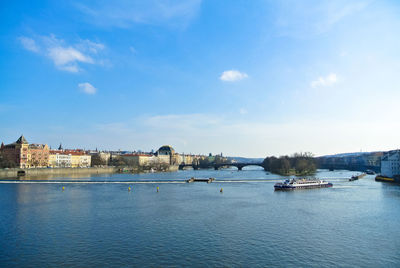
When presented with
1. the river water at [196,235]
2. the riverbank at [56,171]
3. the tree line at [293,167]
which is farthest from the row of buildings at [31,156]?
the tree line at [293,167]

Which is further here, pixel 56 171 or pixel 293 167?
pixel 293 167

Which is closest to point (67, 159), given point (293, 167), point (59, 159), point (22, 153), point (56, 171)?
point (59, 159)

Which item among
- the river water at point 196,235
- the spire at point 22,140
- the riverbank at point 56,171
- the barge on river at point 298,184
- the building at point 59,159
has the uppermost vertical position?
the spire at point 22,140

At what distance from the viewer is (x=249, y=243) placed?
2080 cm

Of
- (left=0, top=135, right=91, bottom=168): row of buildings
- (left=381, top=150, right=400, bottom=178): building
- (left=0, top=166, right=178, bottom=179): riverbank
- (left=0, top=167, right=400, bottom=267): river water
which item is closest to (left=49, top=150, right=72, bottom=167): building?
(left=0, top=135, right=91, bottom=168): row of buildings

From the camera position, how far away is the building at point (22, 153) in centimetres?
10056

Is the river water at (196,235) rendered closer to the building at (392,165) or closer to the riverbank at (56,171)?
the riverbank at (56,171)

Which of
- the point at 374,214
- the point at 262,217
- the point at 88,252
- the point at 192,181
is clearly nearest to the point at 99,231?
the point at 88,252

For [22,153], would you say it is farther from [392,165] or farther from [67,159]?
[392,165]

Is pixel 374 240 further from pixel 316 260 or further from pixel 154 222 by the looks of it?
pixel 154 222

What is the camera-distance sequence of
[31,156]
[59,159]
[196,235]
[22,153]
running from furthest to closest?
[59,159] → [31,156] → [22,153] → [196,235]

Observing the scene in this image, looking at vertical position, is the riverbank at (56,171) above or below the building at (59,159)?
below

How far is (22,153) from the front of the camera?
334 ft

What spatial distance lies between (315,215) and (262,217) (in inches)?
219
